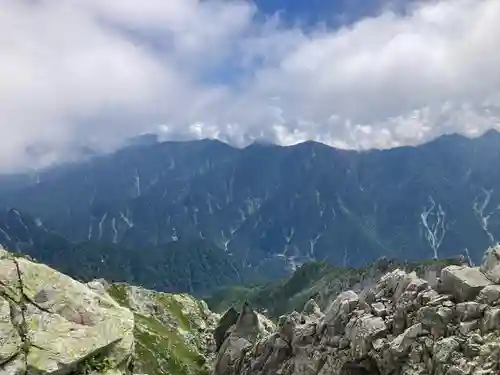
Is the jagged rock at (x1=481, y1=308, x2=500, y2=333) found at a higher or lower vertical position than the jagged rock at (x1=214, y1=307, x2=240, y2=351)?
higher

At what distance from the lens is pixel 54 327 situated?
33.7 m

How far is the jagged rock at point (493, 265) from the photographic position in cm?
6555

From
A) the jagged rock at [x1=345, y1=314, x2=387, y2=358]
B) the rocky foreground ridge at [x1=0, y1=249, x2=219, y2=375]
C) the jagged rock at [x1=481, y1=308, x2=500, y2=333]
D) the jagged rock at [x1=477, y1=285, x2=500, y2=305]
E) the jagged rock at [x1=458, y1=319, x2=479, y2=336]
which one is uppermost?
the rocky foreground ridge at [x1=0, y1=249, x2=219, y2=375]

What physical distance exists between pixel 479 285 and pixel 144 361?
365 feet

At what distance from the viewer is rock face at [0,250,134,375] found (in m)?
31.9

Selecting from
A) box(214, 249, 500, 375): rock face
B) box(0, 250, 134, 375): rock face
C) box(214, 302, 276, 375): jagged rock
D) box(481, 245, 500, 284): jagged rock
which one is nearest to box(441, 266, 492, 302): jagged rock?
box(214, 249, 500, 375): rock face

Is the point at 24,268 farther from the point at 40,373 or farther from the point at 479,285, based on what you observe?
the point at 479,285

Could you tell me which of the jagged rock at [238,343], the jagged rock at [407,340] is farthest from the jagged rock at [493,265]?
the jagged rock at [238,343]

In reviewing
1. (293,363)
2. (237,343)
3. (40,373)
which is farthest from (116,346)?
(237,343)

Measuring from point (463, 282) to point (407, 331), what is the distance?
8264mm

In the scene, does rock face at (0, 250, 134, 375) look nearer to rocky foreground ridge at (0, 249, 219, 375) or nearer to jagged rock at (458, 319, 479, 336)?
rocky foreground ridge at (0, 249, 219, 375)

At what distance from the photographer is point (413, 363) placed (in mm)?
63656

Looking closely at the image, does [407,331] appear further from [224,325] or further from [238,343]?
[224,325]

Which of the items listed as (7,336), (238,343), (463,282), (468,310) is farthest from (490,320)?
(238,343)
